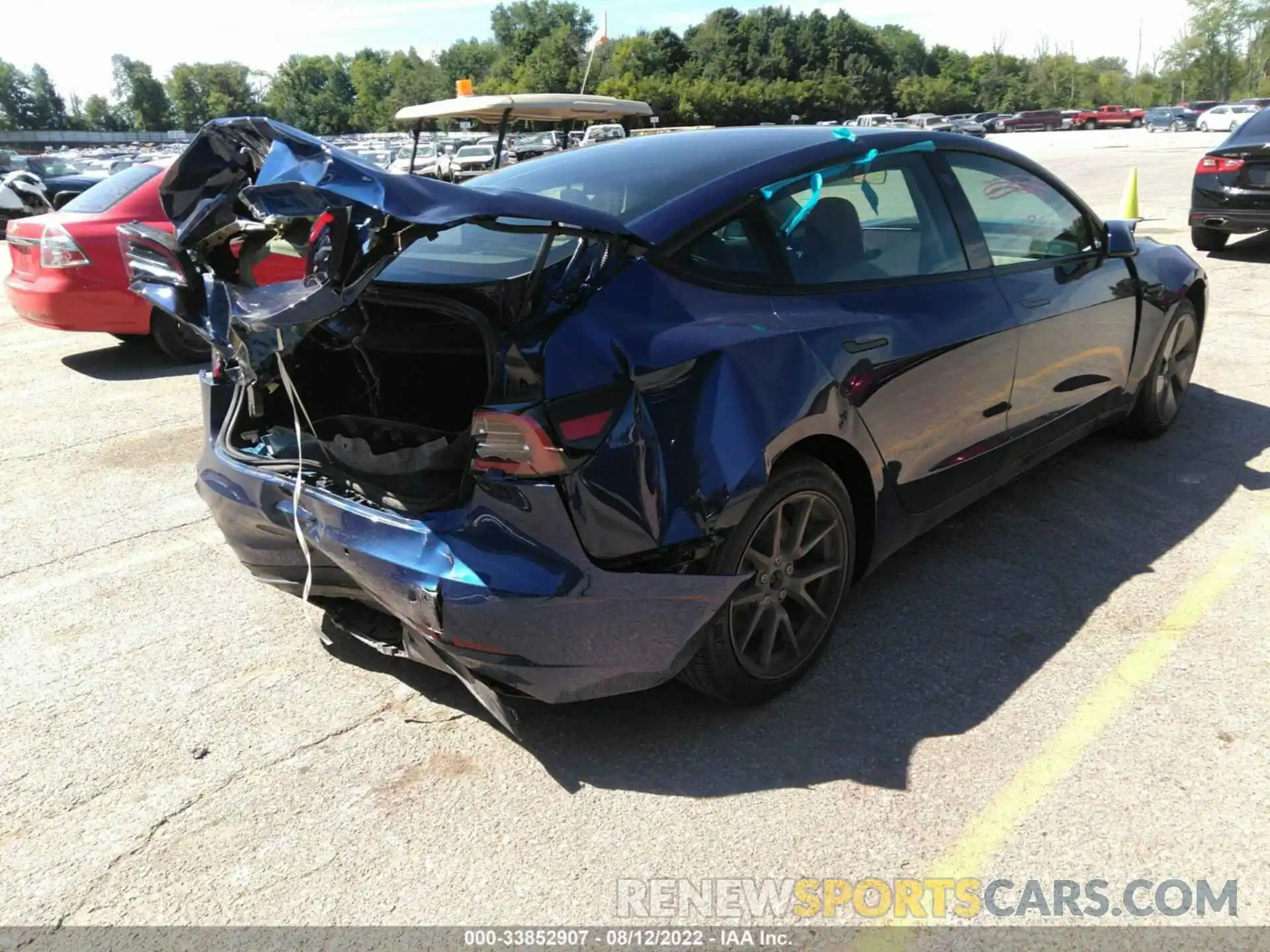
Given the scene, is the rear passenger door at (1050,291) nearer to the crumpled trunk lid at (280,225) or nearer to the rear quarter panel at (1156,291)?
the rear quarter panel at (1156,291)

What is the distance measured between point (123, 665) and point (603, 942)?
6.95 feet

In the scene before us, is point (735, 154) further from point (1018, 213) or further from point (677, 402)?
point (1018, 213)

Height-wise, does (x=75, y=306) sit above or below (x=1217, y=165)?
below

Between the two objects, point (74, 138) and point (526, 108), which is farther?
point (74, 138)

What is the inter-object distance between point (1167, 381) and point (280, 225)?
457cm

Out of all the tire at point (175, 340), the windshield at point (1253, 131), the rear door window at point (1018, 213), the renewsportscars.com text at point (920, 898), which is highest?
the windshield at point (1253, 131)

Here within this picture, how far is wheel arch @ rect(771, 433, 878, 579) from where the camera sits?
119 inches

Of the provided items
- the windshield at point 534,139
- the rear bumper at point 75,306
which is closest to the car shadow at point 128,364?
the rear bumper at point 75,306

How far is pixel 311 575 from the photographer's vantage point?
2949mm

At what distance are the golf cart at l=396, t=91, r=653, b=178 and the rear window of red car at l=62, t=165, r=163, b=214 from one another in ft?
9.59

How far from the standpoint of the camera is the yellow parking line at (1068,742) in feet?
8.02

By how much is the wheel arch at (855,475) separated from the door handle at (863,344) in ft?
0.94

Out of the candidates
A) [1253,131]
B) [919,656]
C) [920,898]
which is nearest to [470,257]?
[919,656]

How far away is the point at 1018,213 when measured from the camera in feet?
13.5
